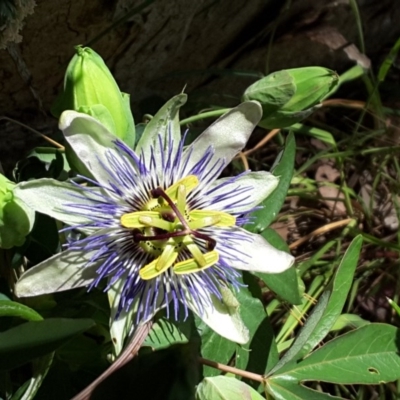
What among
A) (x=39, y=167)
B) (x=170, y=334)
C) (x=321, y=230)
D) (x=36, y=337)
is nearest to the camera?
(x=36, y=337)

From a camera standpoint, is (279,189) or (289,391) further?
(279,189)

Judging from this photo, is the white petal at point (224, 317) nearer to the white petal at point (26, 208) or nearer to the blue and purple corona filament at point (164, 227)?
the blue and purple corona filament at point (164, 227)

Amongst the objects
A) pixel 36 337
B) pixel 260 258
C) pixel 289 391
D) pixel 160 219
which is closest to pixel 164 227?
pixel 160 219

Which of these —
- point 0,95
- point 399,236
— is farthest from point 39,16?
point 399,236

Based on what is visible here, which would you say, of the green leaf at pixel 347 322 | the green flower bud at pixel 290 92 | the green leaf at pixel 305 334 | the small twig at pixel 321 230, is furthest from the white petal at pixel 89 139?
the small twig at pixel 321 230

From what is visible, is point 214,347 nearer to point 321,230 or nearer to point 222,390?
point 222,390

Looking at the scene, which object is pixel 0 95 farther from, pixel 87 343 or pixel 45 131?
pixel 87 343

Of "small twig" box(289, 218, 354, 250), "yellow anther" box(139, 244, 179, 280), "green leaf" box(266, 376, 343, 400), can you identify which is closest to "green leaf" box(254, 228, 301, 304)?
"green leaf" box(266, 376, 343, 400)

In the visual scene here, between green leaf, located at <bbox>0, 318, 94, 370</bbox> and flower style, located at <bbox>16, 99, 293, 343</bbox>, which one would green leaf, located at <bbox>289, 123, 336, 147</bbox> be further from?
green leaf, located at <bbox>0, 318, 94, 370</bbox>
